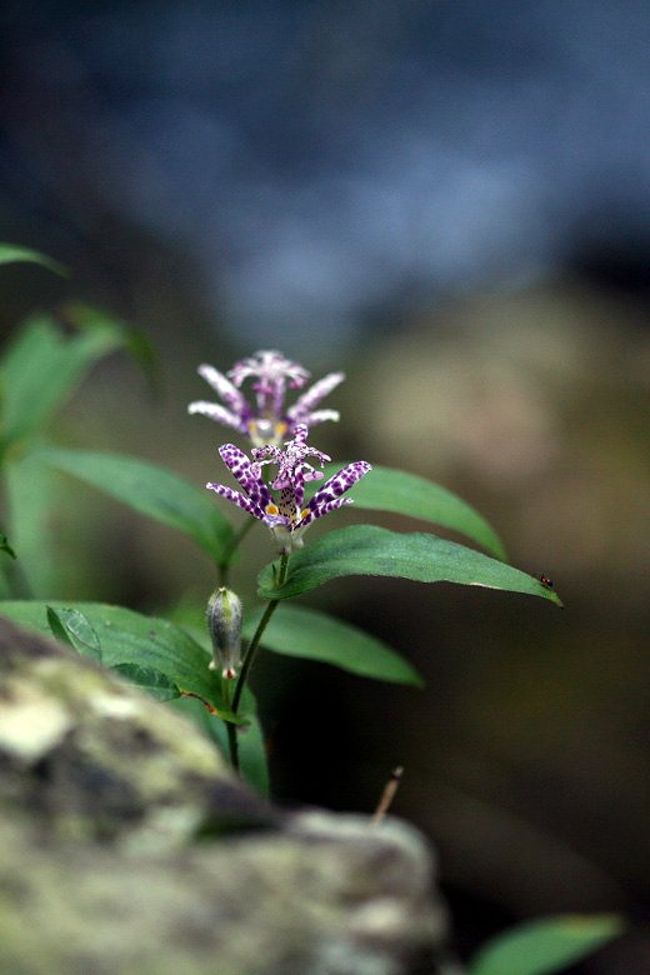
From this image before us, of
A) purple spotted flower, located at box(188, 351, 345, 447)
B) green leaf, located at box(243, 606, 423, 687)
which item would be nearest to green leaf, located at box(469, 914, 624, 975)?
green leaf, located at box(243, 606, 423, 687)

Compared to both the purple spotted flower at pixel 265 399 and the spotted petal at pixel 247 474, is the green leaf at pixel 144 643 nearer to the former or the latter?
the spotted petal at pixel 247 474

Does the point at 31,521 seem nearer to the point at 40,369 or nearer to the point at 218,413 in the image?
the point at 40,369

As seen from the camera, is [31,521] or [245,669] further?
[31,521]

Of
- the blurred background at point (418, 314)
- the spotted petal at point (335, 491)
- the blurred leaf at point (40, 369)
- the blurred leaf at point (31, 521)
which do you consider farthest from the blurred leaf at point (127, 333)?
the spotted petal at point (335, 491)

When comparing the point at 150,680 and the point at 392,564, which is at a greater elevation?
the point at 392,564

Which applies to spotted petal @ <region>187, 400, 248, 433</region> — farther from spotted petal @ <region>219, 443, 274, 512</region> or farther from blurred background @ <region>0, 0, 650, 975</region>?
blurred background @ <region>0, 0, 650, 975</region>

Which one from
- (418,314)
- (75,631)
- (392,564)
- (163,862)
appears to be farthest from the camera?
(418,314)

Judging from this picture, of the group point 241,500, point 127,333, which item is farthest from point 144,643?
point 127,333
